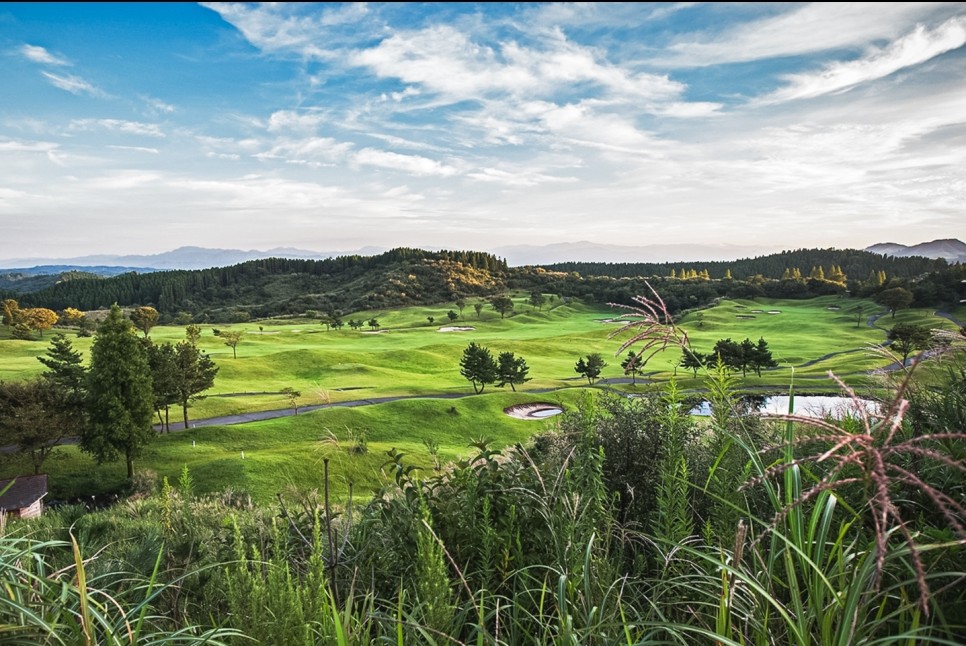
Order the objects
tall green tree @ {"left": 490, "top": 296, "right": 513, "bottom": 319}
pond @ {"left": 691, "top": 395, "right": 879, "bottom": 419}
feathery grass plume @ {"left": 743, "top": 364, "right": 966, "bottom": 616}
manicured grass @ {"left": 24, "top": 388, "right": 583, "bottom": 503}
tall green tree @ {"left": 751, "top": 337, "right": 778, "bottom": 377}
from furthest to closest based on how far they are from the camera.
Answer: tall green tree @ {"left": 490, "top": 296, "right": 513, "bottom": 319} → tall green tree @ {"left": 751, "top": 337, "right": 778, "bottom": 377} → manicured grass @ {"left": 24, "top": 388, "right": 583, "bottom": 503} → pond @ {"left": 691, "top": 395, "right": 879, "bottom": 419} → feathery grass plume @ {"left": 743, "top": 364, "right": 966, "bottom": 616}

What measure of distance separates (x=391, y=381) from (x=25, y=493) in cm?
3598

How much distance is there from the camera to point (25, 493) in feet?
77.6

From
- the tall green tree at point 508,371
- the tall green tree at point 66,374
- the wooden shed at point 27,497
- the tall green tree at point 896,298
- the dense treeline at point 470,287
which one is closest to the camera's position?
the wooden shed at point 27,497

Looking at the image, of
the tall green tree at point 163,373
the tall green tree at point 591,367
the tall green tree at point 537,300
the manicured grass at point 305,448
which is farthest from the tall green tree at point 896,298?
the tall green tree at point 163,373

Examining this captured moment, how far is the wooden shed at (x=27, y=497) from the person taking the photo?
70.8 ft

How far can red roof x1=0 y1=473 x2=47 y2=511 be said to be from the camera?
2194 cm

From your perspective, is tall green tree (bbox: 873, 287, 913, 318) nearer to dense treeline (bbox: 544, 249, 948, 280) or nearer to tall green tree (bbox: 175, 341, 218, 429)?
dense treeline (bbox: 544, 249, 948, 280)

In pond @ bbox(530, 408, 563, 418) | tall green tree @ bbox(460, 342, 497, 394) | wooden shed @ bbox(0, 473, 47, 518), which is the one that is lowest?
pond @ bbox(530, 408, 563, 418)

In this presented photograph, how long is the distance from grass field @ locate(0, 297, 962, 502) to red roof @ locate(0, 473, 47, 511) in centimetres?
267

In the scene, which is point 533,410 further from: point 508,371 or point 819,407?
point 819,407

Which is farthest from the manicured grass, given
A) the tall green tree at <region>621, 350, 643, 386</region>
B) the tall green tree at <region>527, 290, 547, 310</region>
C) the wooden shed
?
the tall green tree at <region>527, 290, 547, 310</region>

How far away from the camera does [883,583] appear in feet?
9.80

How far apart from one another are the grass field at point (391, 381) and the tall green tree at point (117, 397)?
1993mm

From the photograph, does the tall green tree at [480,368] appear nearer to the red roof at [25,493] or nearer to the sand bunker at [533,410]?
the sand bunker at [533,410]
